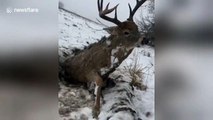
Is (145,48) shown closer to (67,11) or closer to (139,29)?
(139,29)

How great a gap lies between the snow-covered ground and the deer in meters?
0.02

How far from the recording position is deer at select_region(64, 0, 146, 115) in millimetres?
1339

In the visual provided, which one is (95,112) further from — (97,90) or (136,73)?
(136,73)

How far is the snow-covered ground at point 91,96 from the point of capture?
1.33 meters

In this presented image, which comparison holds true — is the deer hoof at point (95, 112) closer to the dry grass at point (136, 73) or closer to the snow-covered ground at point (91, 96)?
the snow-covered ground at point (91, 96)

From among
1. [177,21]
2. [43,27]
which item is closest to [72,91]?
[43,27]

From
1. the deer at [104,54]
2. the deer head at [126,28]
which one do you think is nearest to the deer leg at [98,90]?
the deer at [104,54]

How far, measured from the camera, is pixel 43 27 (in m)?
1.32

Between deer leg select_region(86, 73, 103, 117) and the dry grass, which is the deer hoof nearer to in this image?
deer leg select_region(86, 73, 103, 117)

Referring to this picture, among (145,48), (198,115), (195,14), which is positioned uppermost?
(195,14)

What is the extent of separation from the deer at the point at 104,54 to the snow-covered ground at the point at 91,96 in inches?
0.9

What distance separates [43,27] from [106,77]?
285mm

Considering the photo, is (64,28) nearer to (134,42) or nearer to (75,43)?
(75,43)

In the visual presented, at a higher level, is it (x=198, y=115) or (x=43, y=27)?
(x=43, y=27)
